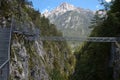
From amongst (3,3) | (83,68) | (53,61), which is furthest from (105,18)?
(53,61)

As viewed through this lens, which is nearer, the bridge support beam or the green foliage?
the bridge support beam

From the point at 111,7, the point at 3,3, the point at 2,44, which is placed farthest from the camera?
the point at 111,7

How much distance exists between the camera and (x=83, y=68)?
214ft

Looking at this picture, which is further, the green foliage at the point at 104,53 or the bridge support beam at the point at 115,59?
the green foliage at the point at 104,53

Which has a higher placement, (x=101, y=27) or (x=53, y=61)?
(x=101, y=27)

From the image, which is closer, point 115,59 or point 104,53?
point 115,59

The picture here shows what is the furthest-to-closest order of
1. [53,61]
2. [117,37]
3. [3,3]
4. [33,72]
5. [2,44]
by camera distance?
1. [53,61]
2. [117,37]
3. [33,72]
4. [3,3]
5. [2,44]

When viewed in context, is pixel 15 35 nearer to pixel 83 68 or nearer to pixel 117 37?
pixel 117 37

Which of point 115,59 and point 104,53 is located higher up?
point 104,53

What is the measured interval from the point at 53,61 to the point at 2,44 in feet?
227

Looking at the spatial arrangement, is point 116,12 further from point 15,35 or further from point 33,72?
point 15,35

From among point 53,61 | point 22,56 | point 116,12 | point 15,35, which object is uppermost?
point 116,12

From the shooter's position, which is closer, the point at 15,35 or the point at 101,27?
the point at 15,35

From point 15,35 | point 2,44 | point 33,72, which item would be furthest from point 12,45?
point 33,72
